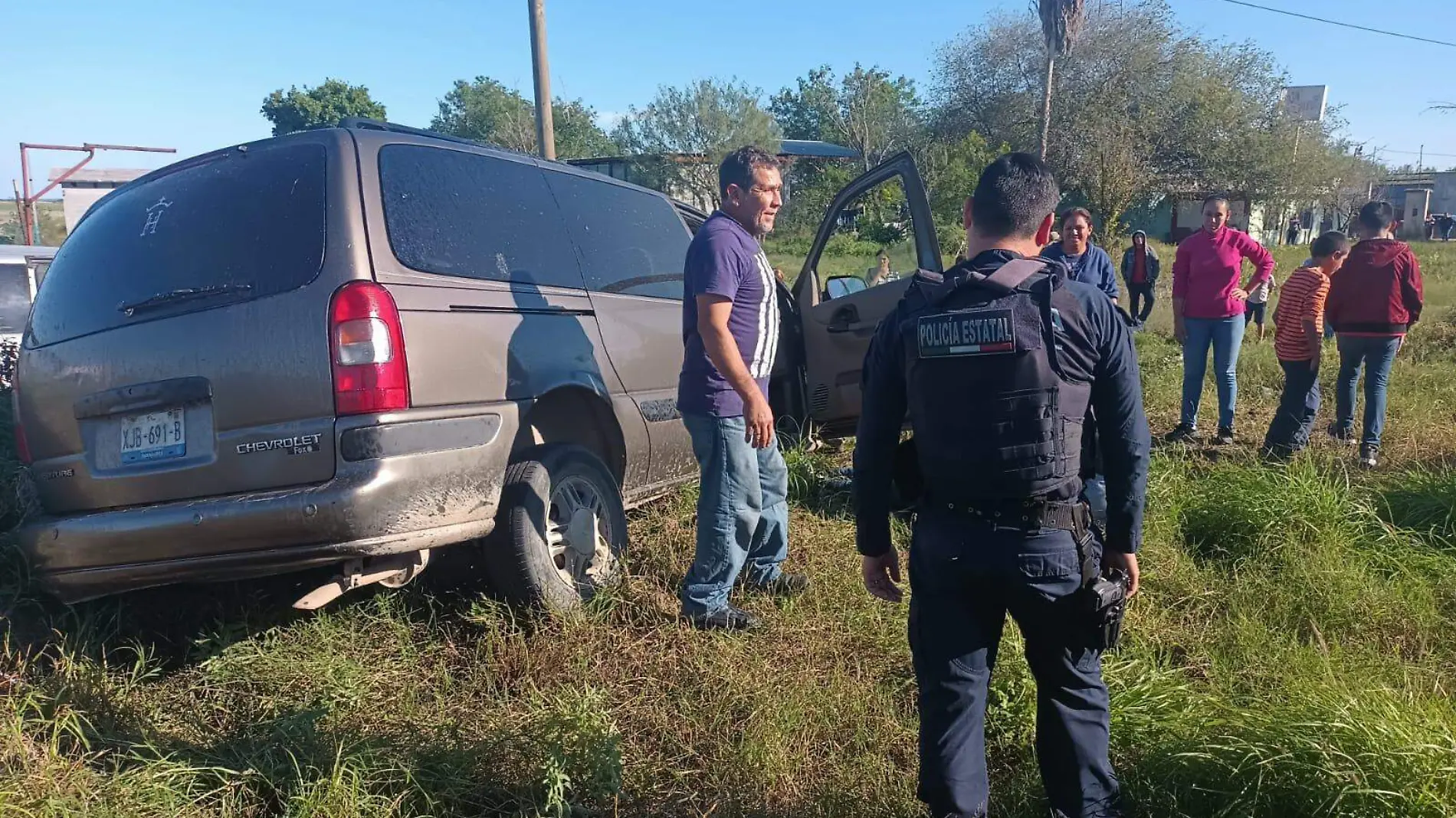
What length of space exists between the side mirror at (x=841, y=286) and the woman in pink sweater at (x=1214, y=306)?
248cm

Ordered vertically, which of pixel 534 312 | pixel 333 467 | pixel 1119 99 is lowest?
pixel 333 467

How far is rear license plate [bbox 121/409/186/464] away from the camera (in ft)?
8.37

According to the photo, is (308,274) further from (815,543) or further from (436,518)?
(815,543)

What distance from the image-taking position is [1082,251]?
4.79 meters

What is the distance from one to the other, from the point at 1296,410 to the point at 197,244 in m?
5.91

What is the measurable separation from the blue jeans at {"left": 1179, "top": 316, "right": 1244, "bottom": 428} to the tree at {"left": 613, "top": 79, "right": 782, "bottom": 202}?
95.3 ft

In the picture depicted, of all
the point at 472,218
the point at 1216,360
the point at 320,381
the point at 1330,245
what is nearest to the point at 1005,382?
the point at 320,381

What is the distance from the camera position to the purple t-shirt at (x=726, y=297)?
293cm

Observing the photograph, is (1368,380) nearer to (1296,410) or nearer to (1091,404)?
(1296,410)

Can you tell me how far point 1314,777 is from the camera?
1.88 metres

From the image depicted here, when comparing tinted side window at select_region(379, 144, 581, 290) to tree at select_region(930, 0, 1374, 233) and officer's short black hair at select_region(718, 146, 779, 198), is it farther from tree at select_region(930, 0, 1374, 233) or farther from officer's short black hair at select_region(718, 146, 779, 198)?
tree at select_region(930, 0, 1374, 233)

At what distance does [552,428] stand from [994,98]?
31.5m

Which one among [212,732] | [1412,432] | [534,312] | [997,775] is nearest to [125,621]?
[212,732]

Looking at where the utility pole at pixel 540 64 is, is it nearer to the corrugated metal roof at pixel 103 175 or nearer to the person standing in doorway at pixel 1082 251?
the person standing in doorway at pixel 1082 251
